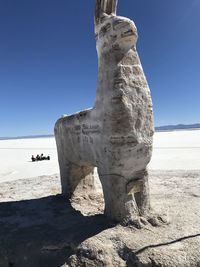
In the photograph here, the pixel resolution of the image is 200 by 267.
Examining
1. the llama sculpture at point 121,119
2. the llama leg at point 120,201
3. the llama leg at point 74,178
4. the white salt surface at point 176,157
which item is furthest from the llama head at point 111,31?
the white salt surface at point 176,157

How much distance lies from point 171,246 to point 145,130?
202 cm

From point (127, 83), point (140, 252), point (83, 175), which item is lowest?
point (140, 252)

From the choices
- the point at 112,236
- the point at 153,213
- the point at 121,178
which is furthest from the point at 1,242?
the point at 153,213

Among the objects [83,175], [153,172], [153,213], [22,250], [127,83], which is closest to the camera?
[22,250]

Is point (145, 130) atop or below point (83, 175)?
atop

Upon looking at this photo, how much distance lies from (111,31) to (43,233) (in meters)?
3.82

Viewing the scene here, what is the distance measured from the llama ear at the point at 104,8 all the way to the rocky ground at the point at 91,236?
3.87 metres

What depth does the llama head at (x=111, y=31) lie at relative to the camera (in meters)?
5.55

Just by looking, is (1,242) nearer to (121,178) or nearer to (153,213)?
(121,178)

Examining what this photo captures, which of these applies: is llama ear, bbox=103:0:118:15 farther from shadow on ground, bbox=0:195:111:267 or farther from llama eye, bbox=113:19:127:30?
shadow on ground, bbox=0:195:111:267

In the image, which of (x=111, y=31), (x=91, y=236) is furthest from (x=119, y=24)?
(x=91, y=236)

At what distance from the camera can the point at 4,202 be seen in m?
8.30

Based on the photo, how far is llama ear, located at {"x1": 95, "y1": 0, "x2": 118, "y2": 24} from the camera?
5.95 m

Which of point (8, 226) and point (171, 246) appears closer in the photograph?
point (171, 246)
